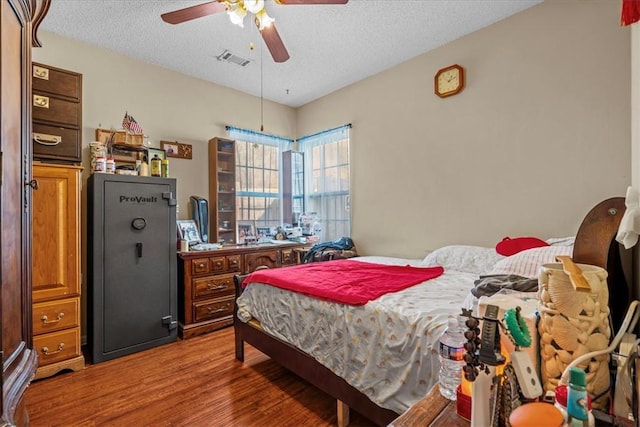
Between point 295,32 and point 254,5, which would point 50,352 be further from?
point 295,32

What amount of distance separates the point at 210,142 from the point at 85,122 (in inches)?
48.4

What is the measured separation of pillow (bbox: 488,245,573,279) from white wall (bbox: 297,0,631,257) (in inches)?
46.0

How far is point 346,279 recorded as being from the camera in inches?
81.0

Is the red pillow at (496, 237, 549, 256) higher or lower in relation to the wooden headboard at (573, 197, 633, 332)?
lower

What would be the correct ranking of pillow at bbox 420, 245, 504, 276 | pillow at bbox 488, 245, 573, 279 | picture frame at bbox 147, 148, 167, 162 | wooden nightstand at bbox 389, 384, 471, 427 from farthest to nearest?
picture frame at bbox 147, 148, 167, 162 → pillow at bbox 420, 245, 504, 276 → pillow at bbox 488, 245, 573, 279 → wooden nightstand at bbox 389, 384, 471, 427

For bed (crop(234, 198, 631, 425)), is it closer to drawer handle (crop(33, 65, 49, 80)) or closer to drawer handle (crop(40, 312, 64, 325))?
drawer handle (crop(40, 312, 64, 325))

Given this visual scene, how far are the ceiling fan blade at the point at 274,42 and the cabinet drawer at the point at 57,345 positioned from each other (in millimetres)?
2752

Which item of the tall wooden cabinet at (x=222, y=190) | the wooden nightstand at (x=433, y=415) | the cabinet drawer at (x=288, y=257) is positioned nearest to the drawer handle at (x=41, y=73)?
the tall wooden cabinet at (x=222, y=190)

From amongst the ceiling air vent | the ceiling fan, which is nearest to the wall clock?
the ceiling fan

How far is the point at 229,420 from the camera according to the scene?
171cm

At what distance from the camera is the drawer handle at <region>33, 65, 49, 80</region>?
2262 mm

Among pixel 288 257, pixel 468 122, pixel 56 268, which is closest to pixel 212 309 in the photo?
pixel 288 257

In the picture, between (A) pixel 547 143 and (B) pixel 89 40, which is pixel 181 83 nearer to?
(B) pixel 89 40

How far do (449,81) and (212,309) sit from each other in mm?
3356
